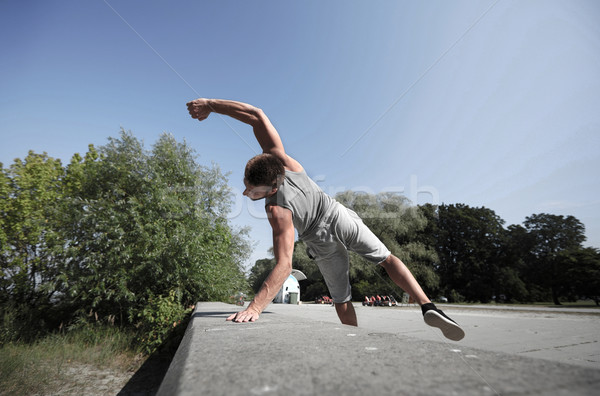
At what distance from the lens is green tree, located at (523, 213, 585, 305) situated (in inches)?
1278

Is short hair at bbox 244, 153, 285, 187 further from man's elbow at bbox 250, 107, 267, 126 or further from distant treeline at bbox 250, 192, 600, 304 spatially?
distant treeline at bbox 250, 192, 600, 304

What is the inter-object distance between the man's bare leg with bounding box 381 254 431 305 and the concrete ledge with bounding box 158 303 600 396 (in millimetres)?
1421

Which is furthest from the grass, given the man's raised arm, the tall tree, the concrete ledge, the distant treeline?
the tall tree

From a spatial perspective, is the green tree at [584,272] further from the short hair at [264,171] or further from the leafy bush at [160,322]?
the short hair at [264,171]

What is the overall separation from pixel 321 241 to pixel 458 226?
37719 mm

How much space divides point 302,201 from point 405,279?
1147 mm

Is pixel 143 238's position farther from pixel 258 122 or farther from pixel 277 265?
pixel 277 265

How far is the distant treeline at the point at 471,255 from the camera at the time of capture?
24578 mm

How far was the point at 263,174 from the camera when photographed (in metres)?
2.46

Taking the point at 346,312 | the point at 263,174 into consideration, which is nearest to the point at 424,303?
the point at 346,312

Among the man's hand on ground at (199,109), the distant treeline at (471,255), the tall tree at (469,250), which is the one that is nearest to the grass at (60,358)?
the man's hand on ground at (199,109)

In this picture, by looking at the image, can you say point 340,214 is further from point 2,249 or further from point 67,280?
point 2,249

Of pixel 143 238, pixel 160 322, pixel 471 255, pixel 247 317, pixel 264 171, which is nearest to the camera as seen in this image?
pixel 247 317

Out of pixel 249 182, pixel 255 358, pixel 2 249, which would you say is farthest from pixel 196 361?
pixel 2 249
